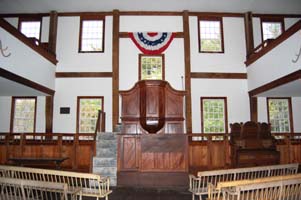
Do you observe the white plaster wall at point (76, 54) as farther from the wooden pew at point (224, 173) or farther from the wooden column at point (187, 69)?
the wooden pew at point (224, 173)

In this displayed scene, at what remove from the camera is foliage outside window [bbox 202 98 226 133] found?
879 cm

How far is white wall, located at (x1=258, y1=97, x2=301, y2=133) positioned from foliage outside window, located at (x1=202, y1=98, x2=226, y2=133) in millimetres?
1264

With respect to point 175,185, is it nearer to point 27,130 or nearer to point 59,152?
point 59,152

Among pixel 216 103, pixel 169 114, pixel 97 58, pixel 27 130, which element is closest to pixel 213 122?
pixel 216 103

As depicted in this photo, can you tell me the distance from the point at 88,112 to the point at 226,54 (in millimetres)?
5484

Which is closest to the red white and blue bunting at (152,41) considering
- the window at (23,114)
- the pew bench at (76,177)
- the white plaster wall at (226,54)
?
the white plaster wall at (226,54)

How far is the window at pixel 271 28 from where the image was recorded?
9453 mm

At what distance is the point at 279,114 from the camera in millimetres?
8867

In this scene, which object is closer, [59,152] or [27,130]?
[59,152]

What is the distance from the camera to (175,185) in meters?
6.00

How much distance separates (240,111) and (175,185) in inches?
165

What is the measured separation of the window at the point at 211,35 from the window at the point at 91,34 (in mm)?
3709

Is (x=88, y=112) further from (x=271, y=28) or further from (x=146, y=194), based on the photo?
(x=271, y=28)

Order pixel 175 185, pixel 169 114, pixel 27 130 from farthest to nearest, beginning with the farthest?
pixel 27 130 < pixel 169 114 < pixel 175 185
